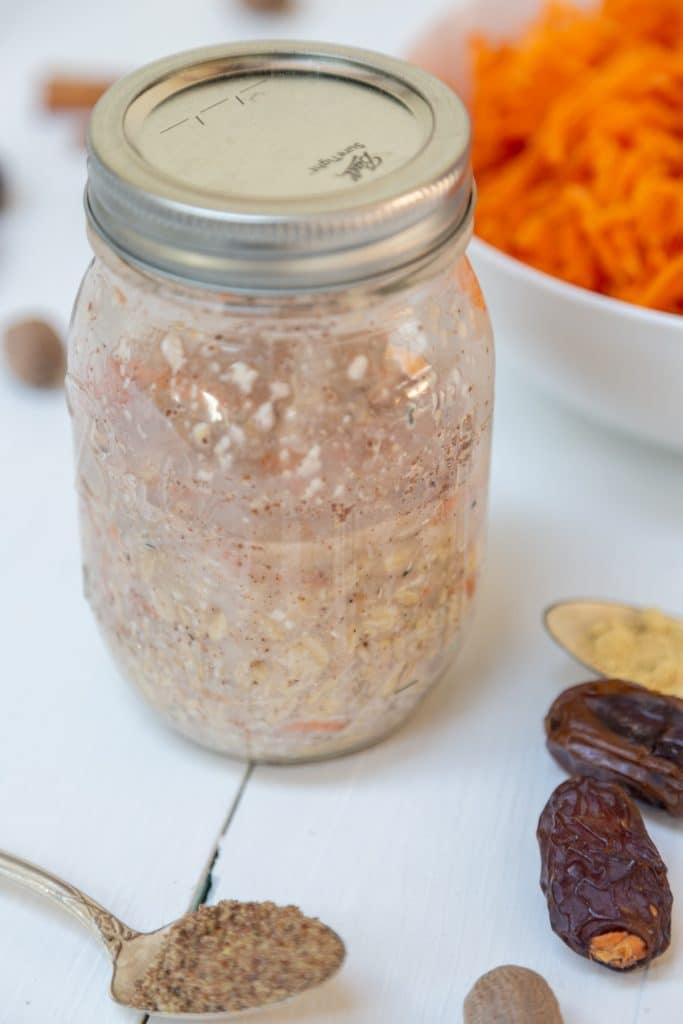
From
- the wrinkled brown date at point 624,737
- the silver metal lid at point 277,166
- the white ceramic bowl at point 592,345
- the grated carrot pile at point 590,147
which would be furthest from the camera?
the grated carrot pile at point 590,147

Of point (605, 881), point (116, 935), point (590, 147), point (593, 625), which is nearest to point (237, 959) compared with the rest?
point (116, 935)

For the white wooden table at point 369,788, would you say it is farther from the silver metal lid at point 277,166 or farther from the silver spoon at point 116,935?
the silver metal lid at point 277,166

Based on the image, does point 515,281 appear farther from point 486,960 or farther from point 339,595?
point 486,960

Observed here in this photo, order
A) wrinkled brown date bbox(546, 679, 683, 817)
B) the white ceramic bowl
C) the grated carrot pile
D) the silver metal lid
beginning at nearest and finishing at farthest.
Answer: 1. the silver metal lid
2. wrinkled brown date bbox(546, 679, 683, 817)
3. the white ceramic bowl
4. the grated carrot pile

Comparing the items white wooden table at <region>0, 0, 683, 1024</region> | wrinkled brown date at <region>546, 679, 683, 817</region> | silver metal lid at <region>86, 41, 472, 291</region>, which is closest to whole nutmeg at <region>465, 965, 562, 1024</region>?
white wooden table at <region>0, 0, 683, 1024</region>

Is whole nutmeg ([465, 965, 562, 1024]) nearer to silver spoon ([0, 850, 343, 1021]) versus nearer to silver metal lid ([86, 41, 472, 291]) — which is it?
silver spoon ([0, 850, 343, 1021])

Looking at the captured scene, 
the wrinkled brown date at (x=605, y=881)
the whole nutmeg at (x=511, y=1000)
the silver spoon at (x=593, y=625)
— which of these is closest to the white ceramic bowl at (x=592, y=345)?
the silver spoon at (x=593, y=625)
